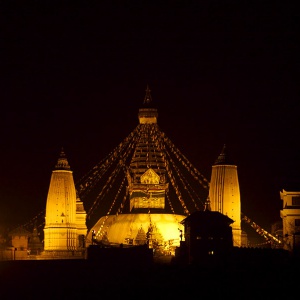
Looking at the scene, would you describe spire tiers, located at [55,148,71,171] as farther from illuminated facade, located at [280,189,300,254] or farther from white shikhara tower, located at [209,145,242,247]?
illuminated facade, located at [280,189,300,254]

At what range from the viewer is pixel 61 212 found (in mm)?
146375

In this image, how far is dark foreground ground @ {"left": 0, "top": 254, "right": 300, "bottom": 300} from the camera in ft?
295

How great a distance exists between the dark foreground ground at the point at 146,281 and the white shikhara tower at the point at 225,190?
37599mm

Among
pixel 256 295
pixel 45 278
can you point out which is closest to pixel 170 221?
pixel 45 278

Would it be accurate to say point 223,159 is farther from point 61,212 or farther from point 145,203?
point 61,212

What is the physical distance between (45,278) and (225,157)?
46.9 metres

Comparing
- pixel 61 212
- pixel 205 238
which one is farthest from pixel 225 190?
pixel 205 238

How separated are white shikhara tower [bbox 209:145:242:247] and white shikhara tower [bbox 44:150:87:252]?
1343cm

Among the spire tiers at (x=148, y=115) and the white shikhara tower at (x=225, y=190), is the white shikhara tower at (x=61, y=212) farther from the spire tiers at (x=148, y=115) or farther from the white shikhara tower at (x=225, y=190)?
the white shikhara tower at (x=225, y=190)

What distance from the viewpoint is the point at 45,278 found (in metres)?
101

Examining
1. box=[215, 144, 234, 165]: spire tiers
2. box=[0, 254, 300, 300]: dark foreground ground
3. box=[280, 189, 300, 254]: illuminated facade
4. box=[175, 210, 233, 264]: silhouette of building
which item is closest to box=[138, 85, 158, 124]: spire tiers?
box=[215, 144, 234, 165]: spire tiers

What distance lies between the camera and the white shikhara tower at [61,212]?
14562cm

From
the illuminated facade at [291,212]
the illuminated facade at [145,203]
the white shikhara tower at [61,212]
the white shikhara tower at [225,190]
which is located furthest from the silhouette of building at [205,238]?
the white shikhara tower at [61,212]

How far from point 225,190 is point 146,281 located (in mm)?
48964
